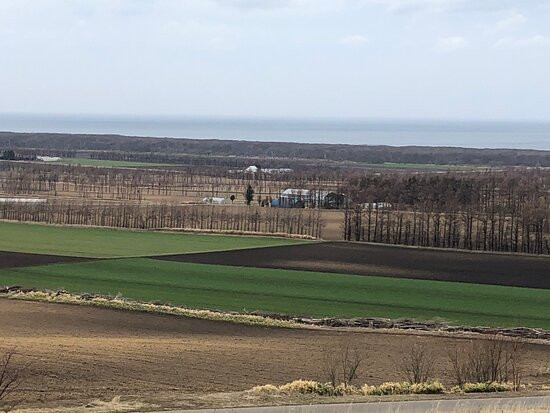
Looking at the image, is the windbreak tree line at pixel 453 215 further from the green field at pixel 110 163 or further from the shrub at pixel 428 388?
the green field at pixel 110 163

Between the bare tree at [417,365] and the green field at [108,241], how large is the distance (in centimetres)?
2727

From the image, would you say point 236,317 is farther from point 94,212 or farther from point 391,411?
point 94,212

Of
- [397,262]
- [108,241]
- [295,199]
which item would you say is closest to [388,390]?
[397,262]

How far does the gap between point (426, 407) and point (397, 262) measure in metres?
34.0

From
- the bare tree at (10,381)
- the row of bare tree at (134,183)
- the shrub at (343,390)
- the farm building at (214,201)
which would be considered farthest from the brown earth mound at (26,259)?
the row of bare tree at (134,183)

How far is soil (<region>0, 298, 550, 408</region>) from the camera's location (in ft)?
65.4

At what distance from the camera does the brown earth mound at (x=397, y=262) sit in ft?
148

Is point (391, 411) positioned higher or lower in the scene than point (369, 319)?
higher

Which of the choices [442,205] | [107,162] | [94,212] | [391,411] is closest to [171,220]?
[94,212]

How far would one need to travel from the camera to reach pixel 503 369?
69.4ft

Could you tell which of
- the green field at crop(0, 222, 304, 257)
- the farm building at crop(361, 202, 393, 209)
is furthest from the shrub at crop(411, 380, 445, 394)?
the farm building at crop(361, 202, 393, 209)

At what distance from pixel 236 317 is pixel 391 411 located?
17364 millimetres

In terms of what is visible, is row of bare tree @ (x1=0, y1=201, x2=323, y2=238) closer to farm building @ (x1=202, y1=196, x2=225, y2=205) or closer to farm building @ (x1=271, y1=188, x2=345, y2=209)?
farm building @ (x1=271, y1=188, x2=345, y2=209)

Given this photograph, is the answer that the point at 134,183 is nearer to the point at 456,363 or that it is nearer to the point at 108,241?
the point at 108,241
